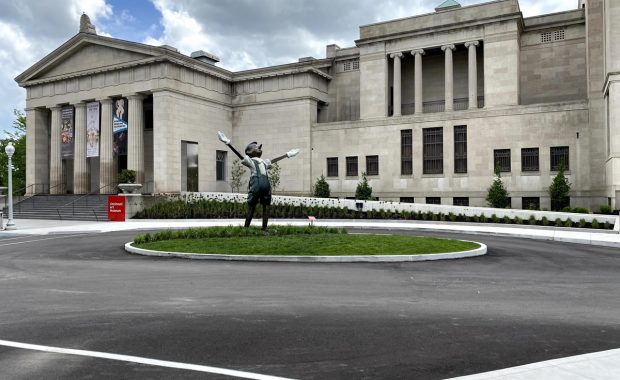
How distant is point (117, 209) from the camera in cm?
3766

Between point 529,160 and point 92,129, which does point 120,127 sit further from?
point 529,160

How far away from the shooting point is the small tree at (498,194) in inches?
1480

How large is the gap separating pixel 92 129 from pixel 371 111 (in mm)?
26817

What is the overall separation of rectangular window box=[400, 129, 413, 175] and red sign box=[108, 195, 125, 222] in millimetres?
22771

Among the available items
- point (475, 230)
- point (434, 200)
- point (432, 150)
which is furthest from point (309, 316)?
point (432, 150)

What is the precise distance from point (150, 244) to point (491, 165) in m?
29.3

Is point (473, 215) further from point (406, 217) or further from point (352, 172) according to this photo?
point (352, 172)

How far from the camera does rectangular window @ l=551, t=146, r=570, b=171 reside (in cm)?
3747

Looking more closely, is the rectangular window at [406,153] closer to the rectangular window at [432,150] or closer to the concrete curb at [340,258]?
the rectangular window at [432,150]

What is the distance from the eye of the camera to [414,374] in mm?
5621

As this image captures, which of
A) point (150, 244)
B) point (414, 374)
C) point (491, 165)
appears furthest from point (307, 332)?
point (491, 165)

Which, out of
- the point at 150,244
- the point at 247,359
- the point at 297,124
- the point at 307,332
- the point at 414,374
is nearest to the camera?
the point at 414,374

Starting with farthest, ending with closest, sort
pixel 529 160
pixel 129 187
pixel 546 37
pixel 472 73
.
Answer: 1. pixel 546 37
2. pixel 472 73
3. pixel 129 187
4. pixel 529 160

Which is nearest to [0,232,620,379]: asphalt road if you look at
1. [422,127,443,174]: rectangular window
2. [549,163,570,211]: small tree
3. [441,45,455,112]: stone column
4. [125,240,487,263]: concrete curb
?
[125,240,487,263]: concrete curb
